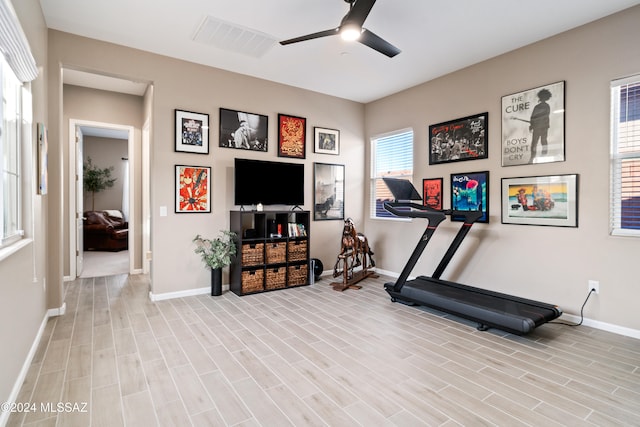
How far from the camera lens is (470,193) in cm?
434

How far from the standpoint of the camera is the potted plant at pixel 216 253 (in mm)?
4305

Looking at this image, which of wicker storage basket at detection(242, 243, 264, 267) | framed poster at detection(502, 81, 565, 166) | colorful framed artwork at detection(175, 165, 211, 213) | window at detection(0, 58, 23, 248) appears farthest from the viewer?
wicker storage basket at detection(242, 243, 264, 267)

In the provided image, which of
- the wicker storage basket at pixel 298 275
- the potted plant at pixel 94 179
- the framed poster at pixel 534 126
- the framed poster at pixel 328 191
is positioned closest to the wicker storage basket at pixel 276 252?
the wicker storage basket at pixel 298 275

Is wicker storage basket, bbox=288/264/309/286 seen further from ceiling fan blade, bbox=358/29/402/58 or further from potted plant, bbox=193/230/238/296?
ceiling fan blade, bbox=358/29/402/58

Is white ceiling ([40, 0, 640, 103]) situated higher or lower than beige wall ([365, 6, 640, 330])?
higher

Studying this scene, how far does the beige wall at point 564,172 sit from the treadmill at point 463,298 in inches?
14.8

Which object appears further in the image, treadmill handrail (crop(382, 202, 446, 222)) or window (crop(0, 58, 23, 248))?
treadmill handrail (crop(382, 202, 446, 222))

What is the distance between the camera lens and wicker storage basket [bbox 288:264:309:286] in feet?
15.9

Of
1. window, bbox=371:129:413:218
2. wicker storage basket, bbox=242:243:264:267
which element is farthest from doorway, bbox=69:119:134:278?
window, bbox=371:129:413:218

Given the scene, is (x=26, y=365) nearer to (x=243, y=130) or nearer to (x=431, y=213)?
(x=243, y=130)

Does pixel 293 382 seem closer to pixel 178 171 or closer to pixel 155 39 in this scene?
pixel 178 171

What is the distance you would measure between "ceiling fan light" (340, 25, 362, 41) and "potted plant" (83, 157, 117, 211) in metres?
8.94

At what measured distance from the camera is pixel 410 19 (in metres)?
3.27

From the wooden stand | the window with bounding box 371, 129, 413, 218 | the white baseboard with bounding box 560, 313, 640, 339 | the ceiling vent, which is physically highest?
the ceiling vent
